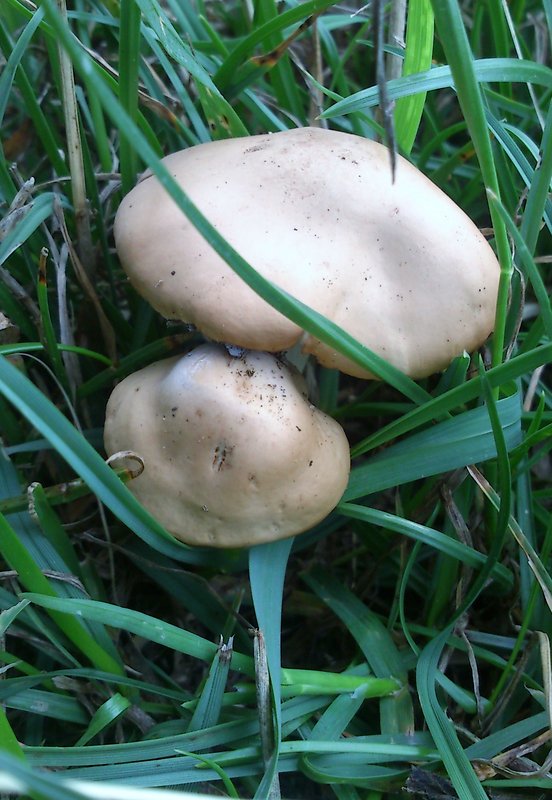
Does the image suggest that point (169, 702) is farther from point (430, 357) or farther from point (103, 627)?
point (430, 357)

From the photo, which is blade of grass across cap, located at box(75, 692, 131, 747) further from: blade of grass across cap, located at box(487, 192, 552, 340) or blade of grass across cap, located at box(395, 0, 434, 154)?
blade of grass across cap, located at box(395, 0, 434, 154)

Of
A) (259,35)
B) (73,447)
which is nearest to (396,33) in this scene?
(259,35)

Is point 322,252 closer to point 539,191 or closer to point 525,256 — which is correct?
point 525,256

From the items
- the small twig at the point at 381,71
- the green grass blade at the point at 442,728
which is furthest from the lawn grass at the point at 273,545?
the small twig at the point at 381,71

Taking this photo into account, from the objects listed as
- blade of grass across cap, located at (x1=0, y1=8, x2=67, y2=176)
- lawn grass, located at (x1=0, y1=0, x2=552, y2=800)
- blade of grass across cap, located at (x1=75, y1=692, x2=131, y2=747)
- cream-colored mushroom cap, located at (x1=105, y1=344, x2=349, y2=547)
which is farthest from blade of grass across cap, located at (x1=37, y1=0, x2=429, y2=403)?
blade of grass across cap, located at (x1=75, y1=692, x2=131, y2=747)

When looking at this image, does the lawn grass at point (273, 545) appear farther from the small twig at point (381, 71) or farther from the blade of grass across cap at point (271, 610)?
the small twig at point (381, 71)

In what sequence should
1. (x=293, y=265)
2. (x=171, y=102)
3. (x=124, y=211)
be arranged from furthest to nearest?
(x=171, y=102)
(x=124, y=211)
(x=293, y=265)

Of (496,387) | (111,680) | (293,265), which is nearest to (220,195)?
(293,265)
